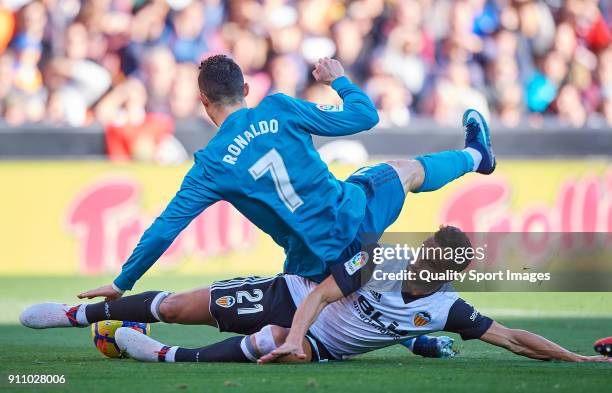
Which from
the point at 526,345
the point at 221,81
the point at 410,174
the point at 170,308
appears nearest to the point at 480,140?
the point at 410,174

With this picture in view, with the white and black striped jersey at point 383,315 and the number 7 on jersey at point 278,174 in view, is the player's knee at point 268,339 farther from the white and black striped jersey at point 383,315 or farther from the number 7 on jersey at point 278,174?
the number 7 on jersey at point 278,174

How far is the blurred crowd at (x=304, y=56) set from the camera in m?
14.9

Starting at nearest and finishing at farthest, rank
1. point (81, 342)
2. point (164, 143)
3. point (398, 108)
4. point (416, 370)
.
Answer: point (416, 370) < point (81, 342) < point (164, 143) < point (398, 108)

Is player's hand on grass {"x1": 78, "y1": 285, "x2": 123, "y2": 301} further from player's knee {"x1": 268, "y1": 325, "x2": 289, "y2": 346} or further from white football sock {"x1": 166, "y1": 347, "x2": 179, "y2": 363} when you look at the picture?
player's knee {"x1": 268, "y1": 325, "x2": 289, "y2": 346}

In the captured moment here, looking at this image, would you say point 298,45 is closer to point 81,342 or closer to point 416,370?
point 81,342

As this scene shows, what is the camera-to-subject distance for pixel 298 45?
1596 cm

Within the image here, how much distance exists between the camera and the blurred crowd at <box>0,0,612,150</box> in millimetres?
14875

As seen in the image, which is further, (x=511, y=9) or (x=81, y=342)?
(x=511, y=9)

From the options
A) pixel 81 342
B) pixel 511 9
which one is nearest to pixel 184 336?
pixel 81 342

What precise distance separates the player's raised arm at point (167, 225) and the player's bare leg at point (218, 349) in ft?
1.21

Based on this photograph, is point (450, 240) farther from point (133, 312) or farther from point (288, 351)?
point (133, 312)

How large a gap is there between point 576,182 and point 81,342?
7809 mm
